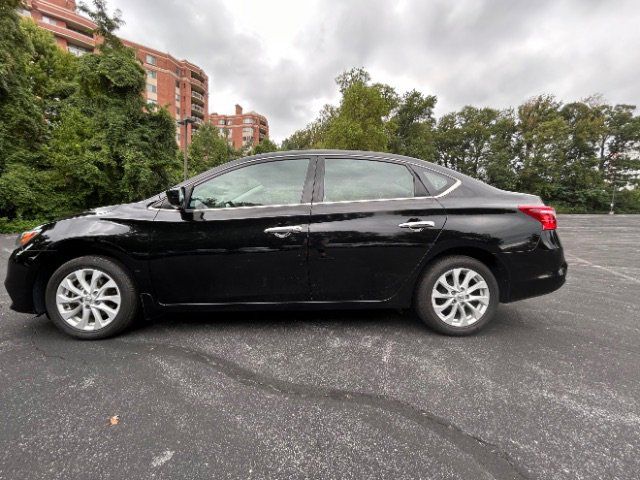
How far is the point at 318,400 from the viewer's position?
6.08 feet

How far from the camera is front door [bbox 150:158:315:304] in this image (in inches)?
100.0

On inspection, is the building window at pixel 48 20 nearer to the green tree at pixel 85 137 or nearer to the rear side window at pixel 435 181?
the green tree at pixel 85 137

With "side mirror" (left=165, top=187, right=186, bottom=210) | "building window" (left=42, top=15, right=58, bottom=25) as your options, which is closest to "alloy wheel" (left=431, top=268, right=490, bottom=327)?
"side mirror" (left=165, top=187, right=186, bottom=210)

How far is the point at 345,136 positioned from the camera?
22812 millimetres

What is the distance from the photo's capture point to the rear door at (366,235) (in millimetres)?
2562

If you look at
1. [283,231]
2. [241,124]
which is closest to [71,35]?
[241,124]

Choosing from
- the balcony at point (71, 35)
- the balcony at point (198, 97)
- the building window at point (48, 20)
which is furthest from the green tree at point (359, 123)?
the balcony at point (198, 97)

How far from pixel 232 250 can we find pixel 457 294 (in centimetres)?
193

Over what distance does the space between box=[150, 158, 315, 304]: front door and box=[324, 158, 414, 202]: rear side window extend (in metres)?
0.26

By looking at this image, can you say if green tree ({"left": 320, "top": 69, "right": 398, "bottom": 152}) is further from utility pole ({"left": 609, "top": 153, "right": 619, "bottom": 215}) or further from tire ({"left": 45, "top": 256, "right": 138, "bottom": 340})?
utility pole ({"left": 609, "top": 153, "right": 619, "bottom": 215})

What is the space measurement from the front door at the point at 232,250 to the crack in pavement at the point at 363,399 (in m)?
0.43

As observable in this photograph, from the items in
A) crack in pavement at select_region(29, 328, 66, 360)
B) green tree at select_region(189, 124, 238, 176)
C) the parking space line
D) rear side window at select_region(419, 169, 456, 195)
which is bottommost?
crack in pavement at select_region(29, 328, 66, 360)

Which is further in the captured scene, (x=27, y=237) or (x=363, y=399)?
(x=27, y=237)

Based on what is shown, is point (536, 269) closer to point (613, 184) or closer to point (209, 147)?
point (209, 147)
